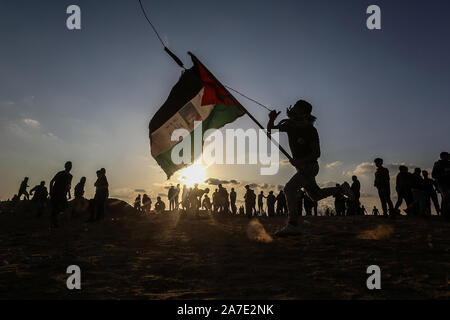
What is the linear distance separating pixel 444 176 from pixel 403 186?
7.77 ft

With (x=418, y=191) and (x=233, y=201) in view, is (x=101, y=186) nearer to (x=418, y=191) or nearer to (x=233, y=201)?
(x=233, y=201)

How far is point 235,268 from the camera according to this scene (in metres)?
3.61

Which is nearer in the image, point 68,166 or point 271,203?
point 68,166

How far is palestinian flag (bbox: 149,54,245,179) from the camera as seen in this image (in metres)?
6.88

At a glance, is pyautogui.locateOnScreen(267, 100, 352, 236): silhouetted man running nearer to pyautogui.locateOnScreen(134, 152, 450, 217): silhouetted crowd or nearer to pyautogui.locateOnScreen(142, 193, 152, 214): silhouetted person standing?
pyautogui.locateOnScreen(134, 152, 450, 217): silhouetted crowd

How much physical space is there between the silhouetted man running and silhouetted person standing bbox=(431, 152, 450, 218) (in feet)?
15.5

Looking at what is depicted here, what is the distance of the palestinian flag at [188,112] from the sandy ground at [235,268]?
2190 millimetres

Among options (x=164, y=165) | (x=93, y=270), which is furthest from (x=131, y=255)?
(x=164, y=165)

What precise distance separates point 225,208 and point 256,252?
1391cm

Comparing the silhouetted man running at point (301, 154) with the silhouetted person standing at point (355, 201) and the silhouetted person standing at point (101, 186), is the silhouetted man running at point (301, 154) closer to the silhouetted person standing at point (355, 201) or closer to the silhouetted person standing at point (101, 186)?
the silhouetted person standing at point (101, 186)

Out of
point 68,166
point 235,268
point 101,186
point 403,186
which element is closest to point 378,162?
point 403,186

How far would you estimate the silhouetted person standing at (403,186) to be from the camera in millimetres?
10359

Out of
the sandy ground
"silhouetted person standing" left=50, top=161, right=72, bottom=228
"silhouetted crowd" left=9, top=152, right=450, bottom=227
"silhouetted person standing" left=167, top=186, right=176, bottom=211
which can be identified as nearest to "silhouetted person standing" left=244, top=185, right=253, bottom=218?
"silhouetted crowd" left=9, top=152, right=450, bottom=227
